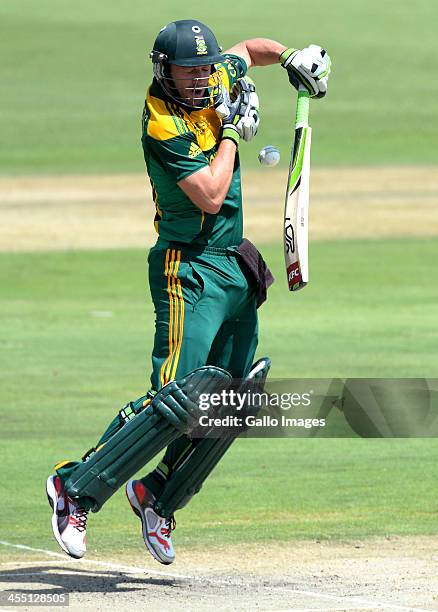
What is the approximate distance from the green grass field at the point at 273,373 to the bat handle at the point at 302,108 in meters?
2.13

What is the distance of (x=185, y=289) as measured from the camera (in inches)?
273

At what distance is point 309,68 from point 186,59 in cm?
74

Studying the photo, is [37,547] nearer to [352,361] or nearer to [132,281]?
[352,361]

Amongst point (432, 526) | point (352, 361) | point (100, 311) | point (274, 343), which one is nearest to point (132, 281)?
point (100, 311)

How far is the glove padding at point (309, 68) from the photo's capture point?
7.38 meters

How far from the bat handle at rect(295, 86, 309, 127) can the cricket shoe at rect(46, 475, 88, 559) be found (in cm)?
196

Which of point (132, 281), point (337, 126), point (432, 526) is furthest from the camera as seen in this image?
point (337, 126)

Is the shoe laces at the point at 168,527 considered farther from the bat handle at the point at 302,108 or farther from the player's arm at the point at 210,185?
the bat handle at the point at 302,108

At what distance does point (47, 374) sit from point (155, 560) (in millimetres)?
5941

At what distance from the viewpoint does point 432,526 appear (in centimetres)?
828

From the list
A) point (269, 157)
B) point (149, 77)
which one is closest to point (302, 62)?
point (269, 157)

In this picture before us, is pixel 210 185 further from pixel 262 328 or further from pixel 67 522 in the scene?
pixel 262 328

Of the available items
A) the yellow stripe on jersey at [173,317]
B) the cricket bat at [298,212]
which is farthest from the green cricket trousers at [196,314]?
the cricket bat at [298,212]

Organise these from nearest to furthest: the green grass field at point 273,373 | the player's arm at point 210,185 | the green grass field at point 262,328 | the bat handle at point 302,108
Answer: the player's arm at point 210,185, the bat handle at point 302,108, the green grass field at point 273,373, the green grass field at point 262,328
